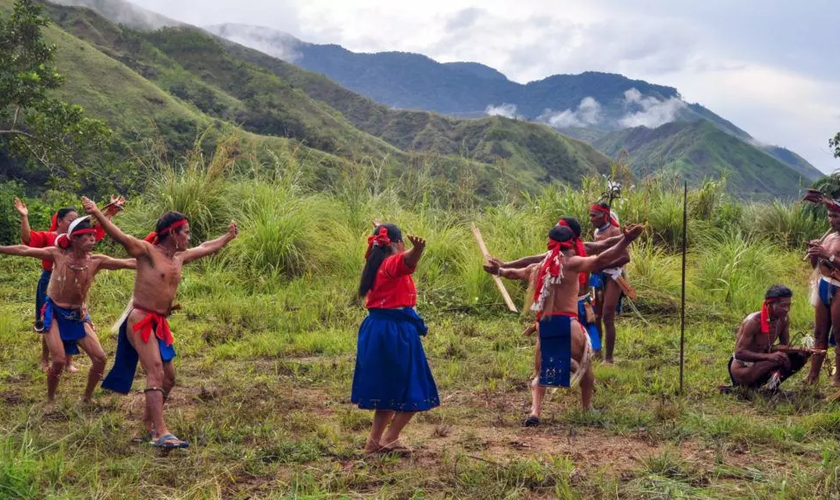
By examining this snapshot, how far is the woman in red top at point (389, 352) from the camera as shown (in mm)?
4648

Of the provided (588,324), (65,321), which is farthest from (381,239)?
(588,324)

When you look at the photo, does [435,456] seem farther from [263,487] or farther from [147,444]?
[147,444]

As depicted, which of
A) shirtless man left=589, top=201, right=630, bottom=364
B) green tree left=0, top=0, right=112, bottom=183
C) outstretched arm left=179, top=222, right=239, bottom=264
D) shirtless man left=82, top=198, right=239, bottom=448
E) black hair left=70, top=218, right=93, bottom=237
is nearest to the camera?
shirtless man left=82, top=198, right=239, bottom=448


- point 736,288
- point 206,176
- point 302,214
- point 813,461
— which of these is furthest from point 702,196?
point 813,461

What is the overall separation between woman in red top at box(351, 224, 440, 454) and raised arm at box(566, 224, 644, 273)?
1219 millimetres

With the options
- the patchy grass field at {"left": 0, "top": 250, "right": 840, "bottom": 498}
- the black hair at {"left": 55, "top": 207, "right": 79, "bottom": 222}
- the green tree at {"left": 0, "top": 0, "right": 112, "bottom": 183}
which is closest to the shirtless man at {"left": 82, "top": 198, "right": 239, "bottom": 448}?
the patchy grass field at {"left": 0, "top": 250, "right": 840, "bottom": 498}

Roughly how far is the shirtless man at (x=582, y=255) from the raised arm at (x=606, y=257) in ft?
1.00

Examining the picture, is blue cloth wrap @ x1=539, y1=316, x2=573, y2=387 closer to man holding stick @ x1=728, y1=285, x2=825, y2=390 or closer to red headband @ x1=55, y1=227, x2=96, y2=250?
man holding stick @ x1=728, y1=285, x2=825, y2=390

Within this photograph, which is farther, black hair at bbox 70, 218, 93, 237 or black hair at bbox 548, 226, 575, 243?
black hair at bbox 70, 218, 93, 237

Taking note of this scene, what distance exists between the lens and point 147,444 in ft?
16.0

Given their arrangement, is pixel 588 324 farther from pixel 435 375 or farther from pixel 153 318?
pixel 153 318

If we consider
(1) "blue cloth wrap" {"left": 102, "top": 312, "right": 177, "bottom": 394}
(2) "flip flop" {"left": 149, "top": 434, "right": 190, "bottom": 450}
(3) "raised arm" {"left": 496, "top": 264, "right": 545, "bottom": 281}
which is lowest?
(2) "flip flop" {"left": 149, "top": 434, "right": 190, "bottom": 450}

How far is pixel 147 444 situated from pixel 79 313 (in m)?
1.62

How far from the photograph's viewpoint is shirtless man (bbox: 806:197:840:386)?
6426mm
